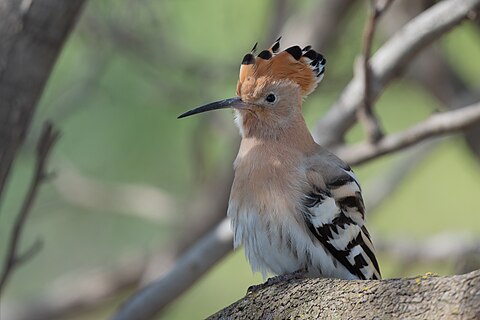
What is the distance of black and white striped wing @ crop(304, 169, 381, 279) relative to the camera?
2.08 m

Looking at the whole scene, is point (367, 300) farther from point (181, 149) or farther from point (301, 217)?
point (181, 149)

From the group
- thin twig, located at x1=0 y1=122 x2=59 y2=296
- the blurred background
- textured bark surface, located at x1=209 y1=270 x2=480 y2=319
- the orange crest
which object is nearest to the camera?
textured bark surface, located at x1=209 y1=270 x2=480 y2=319

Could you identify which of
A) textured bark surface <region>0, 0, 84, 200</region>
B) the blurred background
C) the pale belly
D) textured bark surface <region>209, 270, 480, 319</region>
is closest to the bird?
the pale belly

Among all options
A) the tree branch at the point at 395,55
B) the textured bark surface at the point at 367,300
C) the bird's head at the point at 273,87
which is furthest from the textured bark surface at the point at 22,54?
the tree branch at the point at 395,55

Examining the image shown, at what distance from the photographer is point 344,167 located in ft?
7.25

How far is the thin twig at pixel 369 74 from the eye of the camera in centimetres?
230

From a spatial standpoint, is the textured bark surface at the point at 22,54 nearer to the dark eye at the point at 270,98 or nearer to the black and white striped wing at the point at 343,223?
the dark eye at the point at 270,98

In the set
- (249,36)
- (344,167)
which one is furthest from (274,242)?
(249,36)

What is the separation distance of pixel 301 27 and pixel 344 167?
4.37ft

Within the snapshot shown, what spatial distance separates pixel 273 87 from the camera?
→ 7.54ft

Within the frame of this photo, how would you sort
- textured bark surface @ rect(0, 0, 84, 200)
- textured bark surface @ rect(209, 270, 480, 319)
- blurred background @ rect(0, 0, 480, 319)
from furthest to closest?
blurred background @ rect(0, 0, 480, 319) < textured bark surface @ rect(0, 0, 84, 200) < textured bark surface @ rect(209, 270, 480, 319)

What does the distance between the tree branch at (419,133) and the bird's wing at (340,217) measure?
9.2 inches

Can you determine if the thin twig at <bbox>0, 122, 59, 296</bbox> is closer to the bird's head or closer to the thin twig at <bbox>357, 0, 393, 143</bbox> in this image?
the bird's head

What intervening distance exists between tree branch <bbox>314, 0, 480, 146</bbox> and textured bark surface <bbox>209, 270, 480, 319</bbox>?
809 mm
